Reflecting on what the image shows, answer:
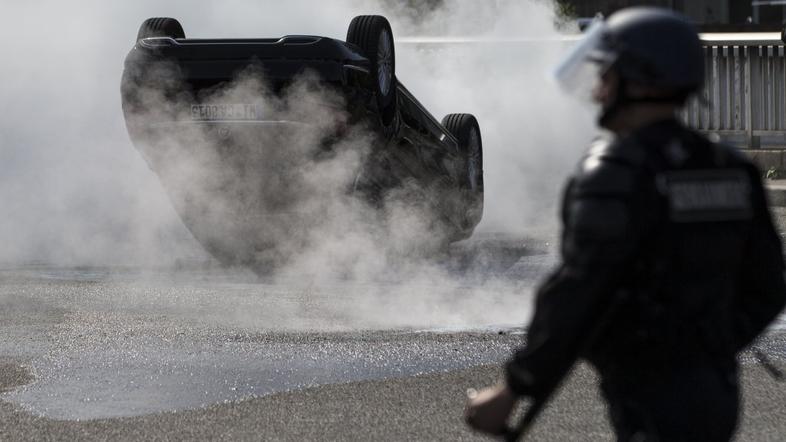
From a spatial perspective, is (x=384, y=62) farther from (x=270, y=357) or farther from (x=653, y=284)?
(x=653, y=284)

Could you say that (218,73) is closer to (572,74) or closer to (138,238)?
(138,238)

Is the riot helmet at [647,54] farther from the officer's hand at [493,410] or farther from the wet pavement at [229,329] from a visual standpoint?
the wet pavement at [229,329]

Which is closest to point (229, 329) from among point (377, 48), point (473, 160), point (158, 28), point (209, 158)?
point (209, 158)

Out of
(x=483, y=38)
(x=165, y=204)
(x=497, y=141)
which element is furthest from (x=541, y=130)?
(x=165, y=204)

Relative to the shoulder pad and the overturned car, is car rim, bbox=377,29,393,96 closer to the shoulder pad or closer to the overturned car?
the overturned car

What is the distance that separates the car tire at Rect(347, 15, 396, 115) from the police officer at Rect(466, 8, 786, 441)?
6.45 meters

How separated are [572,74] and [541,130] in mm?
13581

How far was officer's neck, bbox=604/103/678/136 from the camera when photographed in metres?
2.49

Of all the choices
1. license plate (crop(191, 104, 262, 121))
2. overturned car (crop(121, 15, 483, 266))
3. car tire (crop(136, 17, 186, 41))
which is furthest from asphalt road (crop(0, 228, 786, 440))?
car tire (crop(136, 17, 186, 41))

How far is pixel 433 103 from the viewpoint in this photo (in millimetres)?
15094

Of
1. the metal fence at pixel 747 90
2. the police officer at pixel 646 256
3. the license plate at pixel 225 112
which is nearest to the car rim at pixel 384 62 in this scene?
the license plate at pixel 225 112

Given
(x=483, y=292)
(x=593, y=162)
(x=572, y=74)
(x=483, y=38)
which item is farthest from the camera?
(x=483, y=38)

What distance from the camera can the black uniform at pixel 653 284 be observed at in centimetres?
239

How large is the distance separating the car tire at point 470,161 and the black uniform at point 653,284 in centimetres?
806
